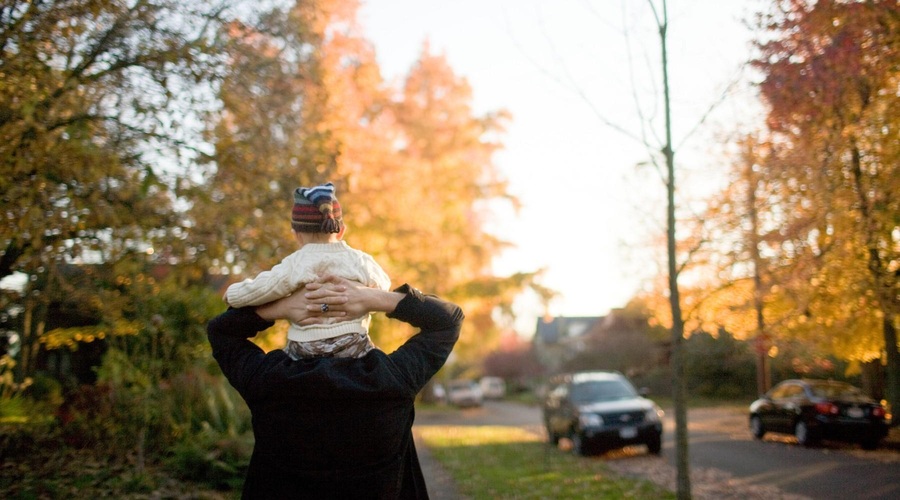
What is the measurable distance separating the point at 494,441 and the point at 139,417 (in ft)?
31.7

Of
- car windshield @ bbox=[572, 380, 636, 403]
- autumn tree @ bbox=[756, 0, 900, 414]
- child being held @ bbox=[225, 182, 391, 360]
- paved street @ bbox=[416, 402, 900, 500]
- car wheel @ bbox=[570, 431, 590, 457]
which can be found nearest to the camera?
child being held @ bbox=[225, 182, 391, 360]

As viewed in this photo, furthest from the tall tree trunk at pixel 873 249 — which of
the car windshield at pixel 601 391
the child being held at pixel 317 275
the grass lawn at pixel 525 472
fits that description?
the child being held at pixel 317 275

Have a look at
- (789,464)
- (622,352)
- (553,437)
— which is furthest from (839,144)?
(622,352)

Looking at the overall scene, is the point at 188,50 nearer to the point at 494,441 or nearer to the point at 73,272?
the point at 73,272

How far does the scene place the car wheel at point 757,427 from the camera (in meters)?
17.0

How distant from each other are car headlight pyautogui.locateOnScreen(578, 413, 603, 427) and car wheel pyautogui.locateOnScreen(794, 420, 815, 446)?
4392 mm

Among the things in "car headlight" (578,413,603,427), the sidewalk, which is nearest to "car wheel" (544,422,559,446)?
"car headlight" (578,413,603,427)

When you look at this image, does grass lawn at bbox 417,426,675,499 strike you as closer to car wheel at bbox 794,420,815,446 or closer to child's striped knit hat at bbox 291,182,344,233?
car wheel at bbox 794,420,815,446

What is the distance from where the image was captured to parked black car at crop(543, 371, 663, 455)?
14.4 metres

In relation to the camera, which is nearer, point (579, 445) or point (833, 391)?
point (579, 445)

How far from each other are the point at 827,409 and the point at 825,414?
110mm

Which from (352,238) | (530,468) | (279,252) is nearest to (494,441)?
(530,468)

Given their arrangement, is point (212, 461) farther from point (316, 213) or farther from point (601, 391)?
point (601, 391)

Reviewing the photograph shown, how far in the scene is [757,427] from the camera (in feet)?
56.4
